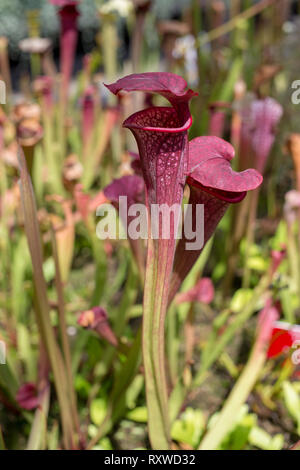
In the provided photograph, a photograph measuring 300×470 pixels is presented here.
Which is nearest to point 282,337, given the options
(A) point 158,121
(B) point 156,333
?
(B) point 156,333

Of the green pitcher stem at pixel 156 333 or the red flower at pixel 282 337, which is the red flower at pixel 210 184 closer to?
the green pitcher stem at pixel 156 333

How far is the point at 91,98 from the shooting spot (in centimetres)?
132

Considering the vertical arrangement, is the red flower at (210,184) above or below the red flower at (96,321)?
above

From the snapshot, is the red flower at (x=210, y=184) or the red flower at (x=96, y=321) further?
the red flower at (x=96, y=321)

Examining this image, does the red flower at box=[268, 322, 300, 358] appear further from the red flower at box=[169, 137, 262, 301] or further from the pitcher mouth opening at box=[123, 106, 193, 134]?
the pitcher mouth opening at box=[123, 106, 193, 134]

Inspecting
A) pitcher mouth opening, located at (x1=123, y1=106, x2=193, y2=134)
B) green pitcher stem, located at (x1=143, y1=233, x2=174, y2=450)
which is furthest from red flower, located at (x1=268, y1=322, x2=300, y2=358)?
pitcher mouth opening, located at (x1=123, y1=106, x2=193, y2=134)

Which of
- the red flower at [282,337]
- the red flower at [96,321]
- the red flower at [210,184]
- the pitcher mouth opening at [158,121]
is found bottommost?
the red flower at [282,337]

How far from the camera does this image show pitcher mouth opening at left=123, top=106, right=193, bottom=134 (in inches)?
16.3

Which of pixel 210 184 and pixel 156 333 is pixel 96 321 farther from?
pixel 210 184

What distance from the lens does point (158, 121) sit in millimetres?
438

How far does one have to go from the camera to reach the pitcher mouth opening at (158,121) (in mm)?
414

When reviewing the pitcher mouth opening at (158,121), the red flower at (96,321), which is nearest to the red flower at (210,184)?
the pitcher mouth opening at (158,121)

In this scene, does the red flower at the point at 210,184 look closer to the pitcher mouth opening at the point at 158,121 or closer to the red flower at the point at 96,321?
the pitcher mouth opening at the point at 158,121
